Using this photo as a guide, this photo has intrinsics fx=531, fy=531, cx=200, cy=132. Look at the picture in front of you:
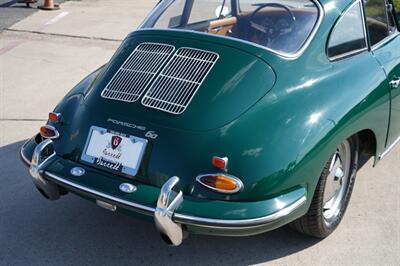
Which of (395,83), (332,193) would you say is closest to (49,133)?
(332,193)

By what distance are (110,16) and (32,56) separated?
2838mm

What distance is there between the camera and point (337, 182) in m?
3.46

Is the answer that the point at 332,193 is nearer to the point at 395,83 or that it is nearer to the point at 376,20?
the point at 395,83

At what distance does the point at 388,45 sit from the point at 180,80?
174cm

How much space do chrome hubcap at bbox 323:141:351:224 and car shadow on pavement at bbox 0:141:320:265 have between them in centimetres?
25

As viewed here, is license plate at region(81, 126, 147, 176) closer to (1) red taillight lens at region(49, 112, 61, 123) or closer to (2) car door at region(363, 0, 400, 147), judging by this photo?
(1) red taillight lens at region(49, 112, 61, 123)

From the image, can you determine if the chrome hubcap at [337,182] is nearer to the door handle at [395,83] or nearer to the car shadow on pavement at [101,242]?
the car shadow on pavement at [101,242]

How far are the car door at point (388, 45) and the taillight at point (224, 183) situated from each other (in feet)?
5.05

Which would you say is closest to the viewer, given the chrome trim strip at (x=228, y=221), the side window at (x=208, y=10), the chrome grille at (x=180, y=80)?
the chrome trim strip at (x=228, y=221)

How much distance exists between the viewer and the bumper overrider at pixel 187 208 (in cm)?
267

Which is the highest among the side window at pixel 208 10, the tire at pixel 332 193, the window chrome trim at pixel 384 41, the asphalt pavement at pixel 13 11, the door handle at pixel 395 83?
the side window at pixel 208 10

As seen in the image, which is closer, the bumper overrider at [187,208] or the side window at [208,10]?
the bumper overrider at [187,208]

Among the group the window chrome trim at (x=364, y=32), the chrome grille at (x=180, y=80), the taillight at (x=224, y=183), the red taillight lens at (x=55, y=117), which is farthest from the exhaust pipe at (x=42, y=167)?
the window chrome trim at (x=364, y=32)

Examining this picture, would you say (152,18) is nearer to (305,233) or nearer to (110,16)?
(305,233)
